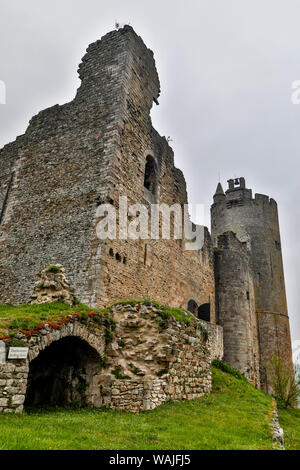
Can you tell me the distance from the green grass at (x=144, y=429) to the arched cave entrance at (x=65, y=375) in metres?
0.80

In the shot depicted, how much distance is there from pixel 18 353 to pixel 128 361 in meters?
2.76

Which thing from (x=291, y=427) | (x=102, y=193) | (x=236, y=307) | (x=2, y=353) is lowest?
(x=291, y=427)

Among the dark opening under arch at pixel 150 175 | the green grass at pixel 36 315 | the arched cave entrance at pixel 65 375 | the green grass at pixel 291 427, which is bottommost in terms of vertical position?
the green grass at pixel 291 427

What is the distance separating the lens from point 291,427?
1019cm

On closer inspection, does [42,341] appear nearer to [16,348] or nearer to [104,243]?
[16,348]

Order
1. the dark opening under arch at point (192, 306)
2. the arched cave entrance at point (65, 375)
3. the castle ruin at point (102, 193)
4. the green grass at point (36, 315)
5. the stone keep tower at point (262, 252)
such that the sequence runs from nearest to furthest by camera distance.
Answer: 1. the green grass at point (36, 315)
2. the arched cave entrance at point (65, 375)
3. the castle ruin at point (102, 193)
4. the dark opening under arch at point (192, 306)
5. the stone keep tower at point (262, 252)

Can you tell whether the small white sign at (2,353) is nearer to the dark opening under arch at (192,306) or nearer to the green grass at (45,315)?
the green grass at (45,315)

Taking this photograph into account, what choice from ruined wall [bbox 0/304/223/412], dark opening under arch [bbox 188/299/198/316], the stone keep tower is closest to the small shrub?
ruined wall [bbox 0/304/223/412]

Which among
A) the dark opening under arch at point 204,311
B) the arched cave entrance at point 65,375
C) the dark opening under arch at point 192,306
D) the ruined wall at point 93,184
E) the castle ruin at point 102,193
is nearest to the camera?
the arched cave entrance at point 65,375

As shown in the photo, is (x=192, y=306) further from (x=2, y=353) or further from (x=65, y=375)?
(x=2, y=353)

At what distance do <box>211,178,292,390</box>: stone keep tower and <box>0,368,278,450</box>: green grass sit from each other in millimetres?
16979

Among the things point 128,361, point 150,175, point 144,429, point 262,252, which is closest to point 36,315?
point 128,361

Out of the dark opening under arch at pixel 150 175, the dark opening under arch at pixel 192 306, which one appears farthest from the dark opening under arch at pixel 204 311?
the dark opening under arch at pixel 150 175

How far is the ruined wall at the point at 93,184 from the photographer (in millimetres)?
12641
